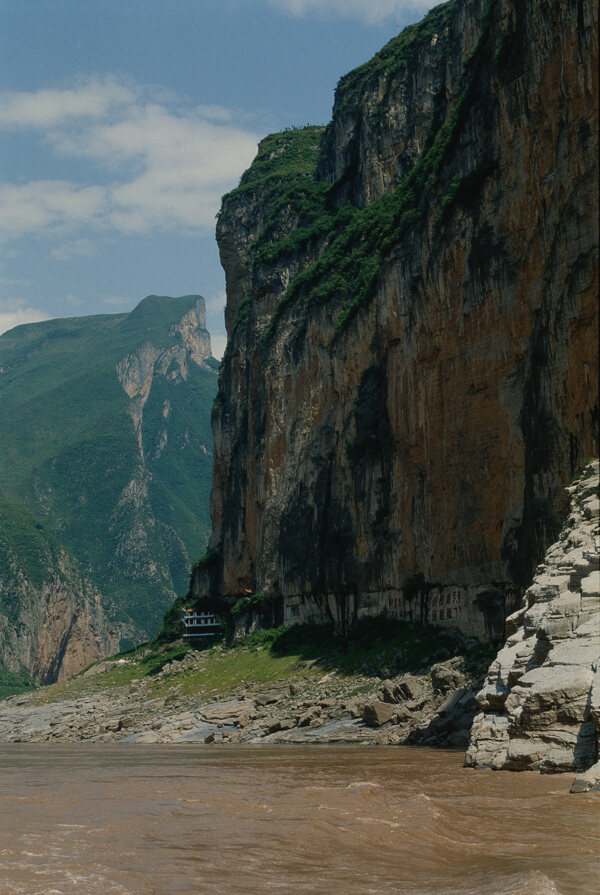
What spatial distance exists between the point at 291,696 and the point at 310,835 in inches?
1502

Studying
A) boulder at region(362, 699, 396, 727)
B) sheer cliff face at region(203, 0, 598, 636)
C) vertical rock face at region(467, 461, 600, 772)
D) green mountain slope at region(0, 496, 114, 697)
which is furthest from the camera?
green mountain slope at region(0, 496, 114, 697)

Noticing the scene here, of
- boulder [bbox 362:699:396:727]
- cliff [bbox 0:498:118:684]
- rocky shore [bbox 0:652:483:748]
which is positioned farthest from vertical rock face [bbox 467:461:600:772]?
cliff [bbox 0:498:118:684]

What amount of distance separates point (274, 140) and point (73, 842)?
115 m

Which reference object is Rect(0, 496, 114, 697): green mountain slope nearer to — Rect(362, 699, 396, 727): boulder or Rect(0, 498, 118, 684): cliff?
Rect(0, 498, 118, 684): cliff

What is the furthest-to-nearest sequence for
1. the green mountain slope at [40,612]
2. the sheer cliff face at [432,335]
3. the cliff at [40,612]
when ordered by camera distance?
1. the cliff at [40,612]
2. the green mountain slope at [40,612]
3. the sheer cliff face at [432,335]

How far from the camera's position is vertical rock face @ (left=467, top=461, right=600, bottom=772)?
2061cm

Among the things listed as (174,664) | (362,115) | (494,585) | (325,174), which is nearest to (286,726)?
(494,585)

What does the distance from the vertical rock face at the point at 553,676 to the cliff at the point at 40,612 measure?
498 feet

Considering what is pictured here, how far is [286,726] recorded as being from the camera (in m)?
47.0

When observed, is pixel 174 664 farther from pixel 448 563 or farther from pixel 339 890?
pixel 339 890

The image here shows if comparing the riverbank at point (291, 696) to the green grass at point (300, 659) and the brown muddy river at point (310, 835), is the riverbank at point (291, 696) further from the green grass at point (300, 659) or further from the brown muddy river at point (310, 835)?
the brown muddy river at point (310, 835)

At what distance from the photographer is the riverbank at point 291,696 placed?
39906 millimetres

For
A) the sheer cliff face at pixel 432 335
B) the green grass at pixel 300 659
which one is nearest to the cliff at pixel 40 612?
the green grass at pixel 300 659

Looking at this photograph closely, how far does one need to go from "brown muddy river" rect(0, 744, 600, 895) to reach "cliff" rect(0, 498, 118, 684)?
5952 inches
